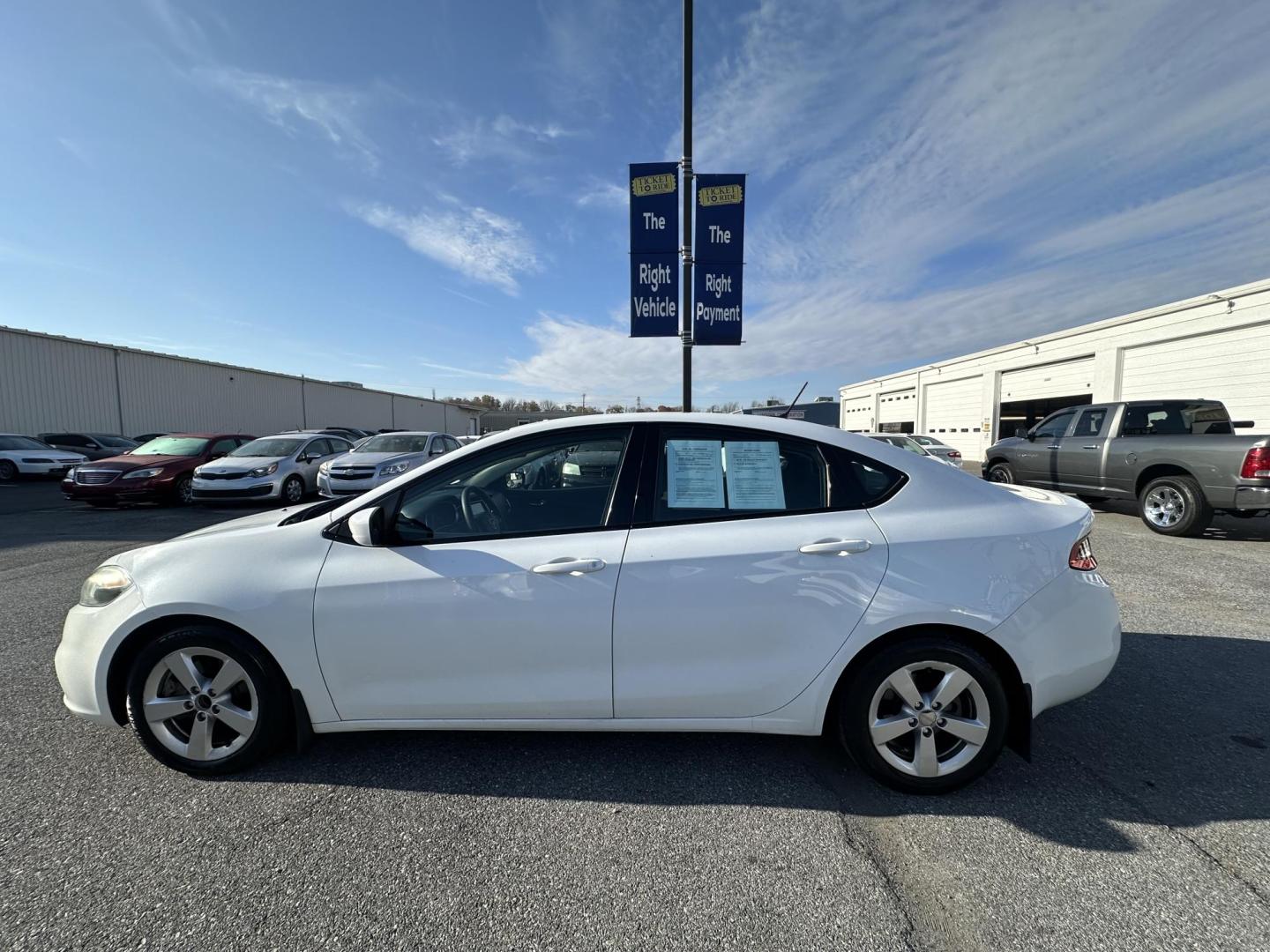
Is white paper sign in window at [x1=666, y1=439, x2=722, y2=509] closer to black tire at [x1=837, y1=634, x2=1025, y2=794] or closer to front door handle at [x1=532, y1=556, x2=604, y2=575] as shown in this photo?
front door handle at [x1=532, y1=556, x2=604, y2=575]

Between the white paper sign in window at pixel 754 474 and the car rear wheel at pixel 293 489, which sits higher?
the white paper sign in window at pixel 754 474

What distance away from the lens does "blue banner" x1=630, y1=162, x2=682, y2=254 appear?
6254 mm

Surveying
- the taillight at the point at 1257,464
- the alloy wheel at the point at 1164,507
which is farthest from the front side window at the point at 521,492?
the alloy wheel at the point at 1164,507

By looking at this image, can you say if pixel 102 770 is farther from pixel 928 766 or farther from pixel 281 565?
pixel 928 766

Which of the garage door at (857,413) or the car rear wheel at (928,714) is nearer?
the car rear wheel at (928,714)

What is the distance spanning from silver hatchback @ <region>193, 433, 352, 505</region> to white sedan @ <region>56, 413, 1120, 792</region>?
889 centimetres

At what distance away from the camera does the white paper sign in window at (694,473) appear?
2295 mm

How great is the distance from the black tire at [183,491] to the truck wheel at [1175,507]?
52.8 feet

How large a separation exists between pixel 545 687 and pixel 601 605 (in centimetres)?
43

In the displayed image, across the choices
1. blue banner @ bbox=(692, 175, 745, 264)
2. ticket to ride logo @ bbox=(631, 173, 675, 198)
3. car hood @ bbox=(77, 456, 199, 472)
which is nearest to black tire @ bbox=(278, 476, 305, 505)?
car hood @ bbox=(77, 456, 199, 472)

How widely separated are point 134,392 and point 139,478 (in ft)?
64.7

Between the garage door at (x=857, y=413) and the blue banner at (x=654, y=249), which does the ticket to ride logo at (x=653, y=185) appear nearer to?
the blue banner at (x=654, y=249)

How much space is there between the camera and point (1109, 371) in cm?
1633

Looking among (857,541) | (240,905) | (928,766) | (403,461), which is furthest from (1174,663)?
(403,461)
